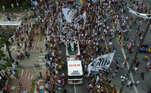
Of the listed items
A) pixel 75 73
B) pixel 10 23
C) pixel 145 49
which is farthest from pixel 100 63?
pixel 10 23

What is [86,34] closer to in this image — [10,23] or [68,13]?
[68,13]

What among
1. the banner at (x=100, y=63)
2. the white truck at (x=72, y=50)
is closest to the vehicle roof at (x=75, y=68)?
the white truck at (x=72, y=50)

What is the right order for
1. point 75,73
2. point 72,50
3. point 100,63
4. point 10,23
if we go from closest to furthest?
point 100,63, point 75,73, point 72,50, point 10,23

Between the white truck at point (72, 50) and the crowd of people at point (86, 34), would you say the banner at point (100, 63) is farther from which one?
the white truck at point (72, 50)

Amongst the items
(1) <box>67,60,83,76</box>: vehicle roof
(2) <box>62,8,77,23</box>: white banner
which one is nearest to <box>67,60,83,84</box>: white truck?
(1) <box>67,60,83,76</box>: vehicle roof

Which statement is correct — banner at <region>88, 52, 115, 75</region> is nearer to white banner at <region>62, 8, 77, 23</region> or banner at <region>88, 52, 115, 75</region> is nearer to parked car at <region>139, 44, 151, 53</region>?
white banner at <region>62, 8, 77, 23</region>

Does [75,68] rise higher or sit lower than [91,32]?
lower

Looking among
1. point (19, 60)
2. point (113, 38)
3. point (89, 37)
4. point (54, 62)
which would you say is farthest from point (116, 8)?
point (19, 60)
